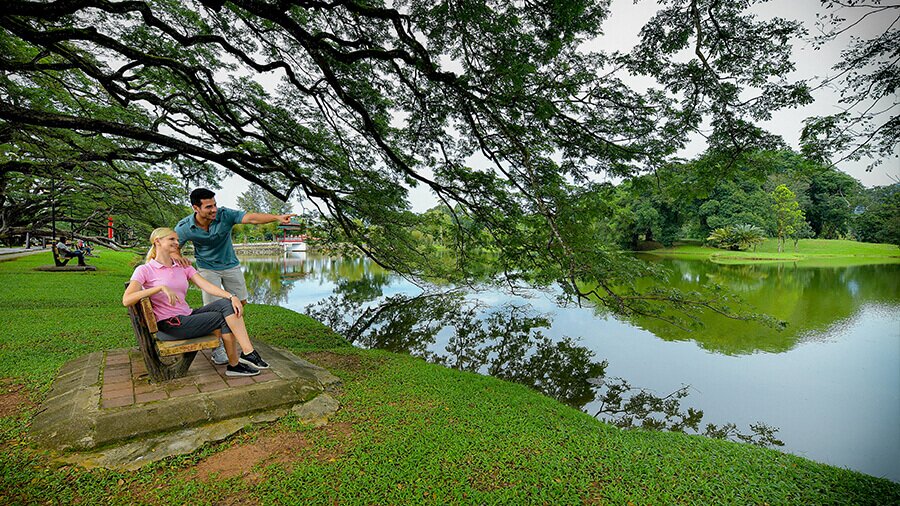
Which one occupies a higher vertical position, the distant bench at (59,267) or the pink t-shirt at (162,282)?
the pink t-shirt at (162,282)

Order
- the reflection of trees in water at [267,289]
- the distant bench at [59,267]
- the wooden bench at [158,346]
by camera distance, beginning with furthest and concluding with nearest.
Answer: the reflection of trees in water at [267,289] < the distant bench at [59,267] < the wooden bench at [158,346]

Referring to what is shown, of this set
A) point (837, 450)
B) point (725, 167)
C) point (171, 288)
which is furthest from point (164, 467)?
A: point (837, 450)

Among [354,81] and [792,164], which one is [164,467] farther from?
[792,164]

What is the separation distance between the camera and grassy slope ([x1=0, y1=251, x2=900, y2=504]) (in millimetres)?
1808

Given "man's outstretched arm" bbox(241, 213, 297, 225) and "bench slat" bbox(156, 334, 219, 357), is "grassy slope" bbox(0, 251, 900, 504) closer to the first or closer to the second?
"bench slat" bbox(156, 334, 219, 357)

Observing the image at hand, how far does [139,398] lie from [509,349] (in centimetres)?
548

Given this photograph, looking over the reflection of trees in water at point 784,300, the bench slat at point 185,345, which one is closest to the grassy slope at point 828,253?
the reflection of trees in water at point 784,300

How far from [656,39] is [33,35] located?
6.82 metres

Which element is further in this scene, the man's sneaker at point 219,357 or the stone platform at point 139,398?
the man's sneaker at point 219,357

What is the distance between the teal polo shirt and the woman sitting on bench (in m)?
0.19

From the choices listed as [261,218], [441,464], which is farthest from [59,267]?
[441,464]

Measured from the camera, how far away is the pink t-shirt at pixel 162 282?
246 centimetres

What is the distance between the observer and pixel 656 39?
3627mm

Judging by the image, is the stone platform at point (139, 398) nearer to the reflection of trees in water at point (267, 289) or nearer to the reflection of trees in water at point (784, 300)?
the reflection of trees in water at point (784, 300)
